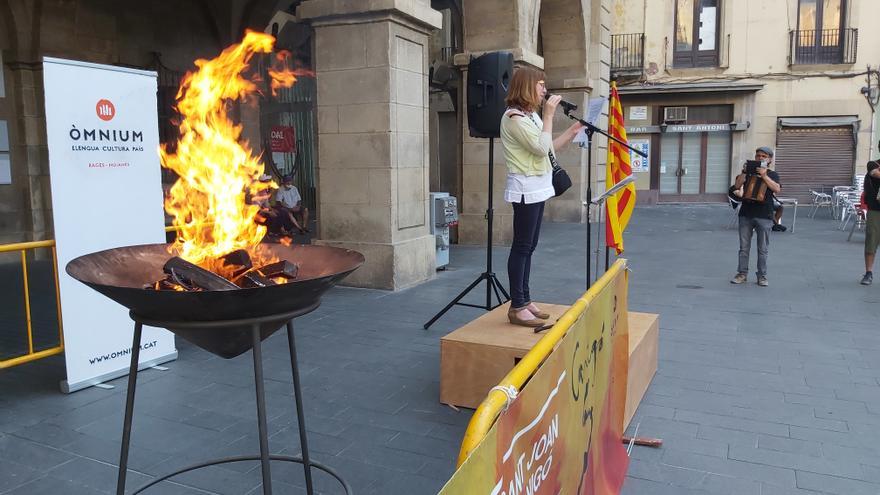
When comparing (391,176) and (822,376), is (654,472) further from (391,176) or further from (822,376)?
(391,176)

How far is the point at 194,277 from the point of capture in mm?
2377

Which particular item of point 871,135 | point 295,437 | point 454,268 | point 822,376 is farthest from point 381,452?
point 871,135

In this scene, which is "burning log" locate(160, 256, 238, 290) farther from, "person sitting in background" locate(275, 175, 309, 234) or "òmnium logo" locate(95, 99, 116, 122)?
"person sitting in background" locate(275, 175, 309, 234)

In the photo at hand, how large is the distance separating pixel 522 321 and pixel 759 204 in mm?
5141

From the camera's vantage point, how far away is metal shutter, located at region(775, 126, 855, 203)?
77.5ft

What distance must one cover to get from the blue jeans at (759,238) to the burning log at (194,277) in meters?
7.44

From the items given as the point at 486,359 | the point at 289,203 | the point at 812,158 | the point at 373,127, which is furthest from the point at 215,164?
the point at 812,158

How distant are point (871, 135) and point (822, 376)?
22.4 meters

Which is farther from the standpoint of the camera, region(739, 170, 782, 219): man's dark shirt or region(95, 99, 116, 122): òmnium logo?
region(739, 170, 782, 219): man's dark shirt

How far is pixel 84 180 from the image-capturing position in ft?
14.8

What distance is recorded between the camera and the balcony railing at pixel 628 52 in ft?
80.9

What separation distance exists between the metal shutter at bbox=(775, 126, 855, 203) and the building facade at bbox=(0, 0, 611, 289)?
10986 millimetres

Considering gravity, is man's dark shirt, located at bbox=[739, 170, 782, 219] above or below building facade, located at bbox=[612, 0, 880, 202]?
below

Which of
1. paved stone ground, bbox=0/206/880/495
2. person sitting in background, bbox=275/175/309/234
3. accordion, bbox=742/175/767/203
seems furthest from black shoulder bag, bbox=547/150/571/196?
person sitting in background, bbox=275/175/309/234
